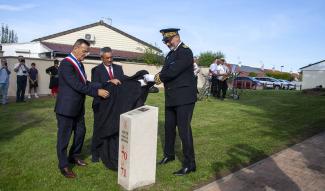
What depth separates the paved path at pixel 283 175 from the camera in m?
5.34

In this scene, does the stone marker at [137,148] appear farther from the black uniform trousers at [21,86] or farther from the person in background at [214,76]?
the person in background at [214,76]

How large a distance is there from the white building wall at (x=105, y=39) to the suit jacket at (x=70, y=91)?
108ft

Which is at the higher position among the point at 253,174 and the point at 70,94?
the point at 70,94

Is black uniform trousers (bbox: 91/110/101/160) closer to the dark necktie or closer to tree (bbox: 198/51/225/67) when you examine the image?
the dark necktie

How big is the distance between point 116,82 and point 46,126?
4717 millimetres

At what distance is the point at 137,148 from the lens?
16.8 ft

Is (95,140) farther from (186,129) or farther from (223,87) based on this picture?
(223,87)

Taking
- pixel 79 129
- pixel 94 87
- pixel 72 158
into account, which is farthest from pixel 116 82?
pixel 72 158

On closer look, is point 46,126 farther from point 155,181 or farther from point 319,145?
point 319,145

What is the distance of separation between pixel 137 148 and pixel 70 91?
1.33m

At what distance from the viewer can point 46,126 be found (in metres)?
9.85

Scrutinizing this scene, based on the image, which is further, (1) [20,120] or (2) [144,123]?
(1) [20,120]

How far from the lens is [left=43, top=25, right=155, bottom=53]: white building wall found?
37.8 meters

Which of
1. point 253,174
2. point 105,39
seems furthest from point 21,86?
point 105,39
